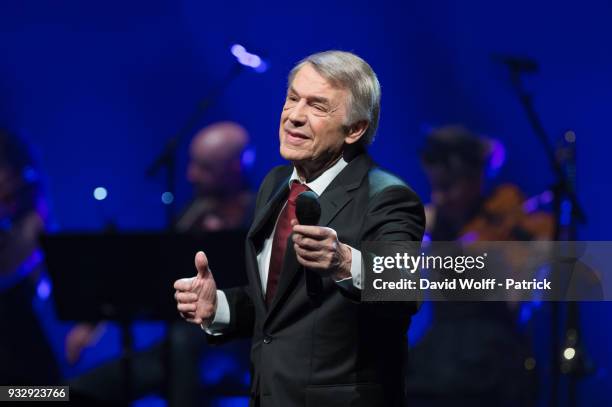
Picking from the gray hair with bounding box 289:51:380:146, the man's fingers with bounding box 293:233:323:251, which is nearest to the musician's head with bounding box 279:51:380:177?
the gray hair with bounding box 289:51:380:146

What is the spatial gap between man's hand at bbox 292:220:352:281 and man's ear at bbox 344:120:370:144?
Answer: 45 centimetres

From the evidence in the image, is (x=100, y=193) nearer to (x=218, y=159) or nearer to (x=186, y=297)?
(x=218, y=159)

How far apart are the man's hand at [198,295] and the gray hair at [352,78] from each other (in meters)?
0.52

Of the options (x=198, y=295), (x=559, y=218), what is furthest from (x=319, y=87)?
(x=559, y=218)

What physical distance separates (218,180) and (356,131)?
3.30m

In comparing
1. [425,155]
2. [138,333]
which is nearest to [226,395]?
[138,333]

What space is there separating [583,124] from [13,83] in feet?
11.4

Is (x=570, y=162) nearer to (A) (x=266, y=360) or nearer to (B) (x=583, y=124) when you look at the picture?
(B) (x=583, y=124)

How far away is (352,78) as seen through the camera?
2277 mm

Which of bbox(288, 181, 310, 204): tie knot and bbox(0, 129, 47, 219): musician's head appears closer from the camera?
bbox(288, 181, 310, 204): tie knot

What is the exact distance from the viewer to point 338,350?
2146 millimetres

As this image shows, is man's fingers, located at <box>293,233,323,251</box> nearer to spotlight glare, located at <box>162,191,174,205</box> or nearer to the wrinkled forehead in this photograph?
the wrinkled forehead

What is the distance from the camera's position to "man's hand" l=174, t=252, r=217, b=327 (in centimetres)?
224

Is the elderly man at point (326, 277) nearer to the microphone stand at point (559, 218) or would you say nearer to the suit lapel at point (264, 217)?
the suit lapel at point (264, 217)
